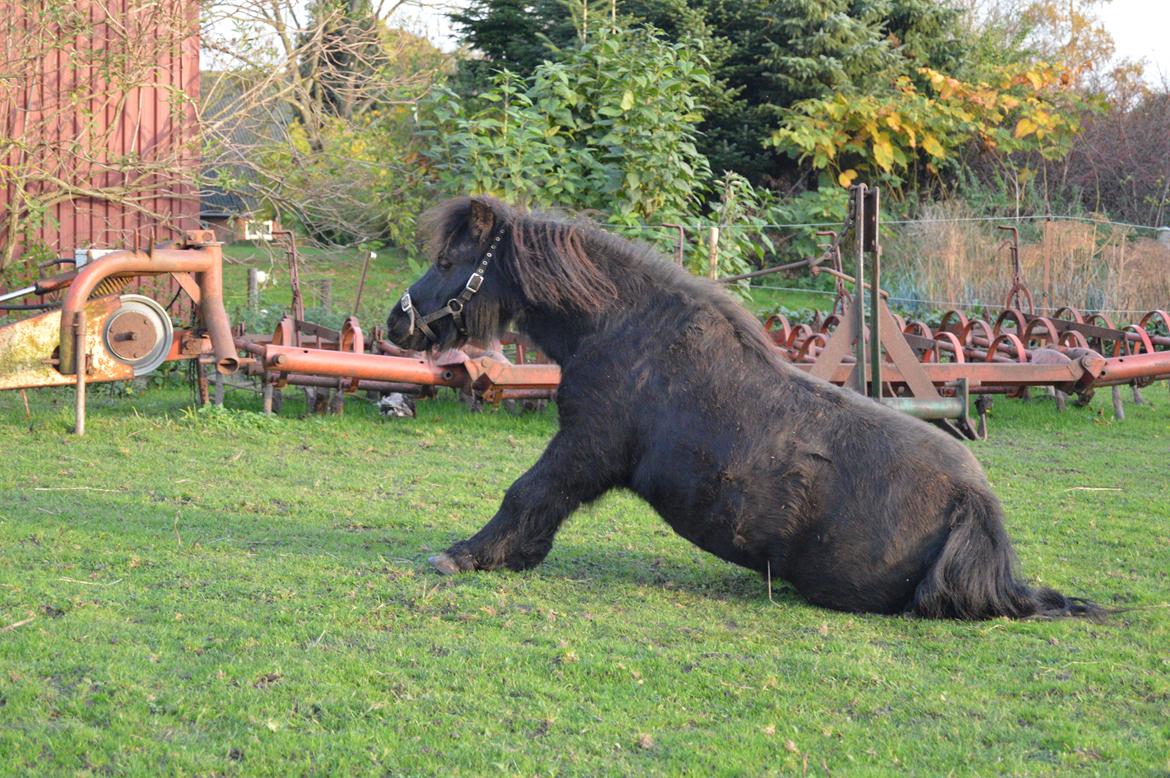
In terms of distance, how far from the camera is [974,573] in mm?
5145

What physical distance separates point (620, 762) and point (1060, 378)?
811 centimetres

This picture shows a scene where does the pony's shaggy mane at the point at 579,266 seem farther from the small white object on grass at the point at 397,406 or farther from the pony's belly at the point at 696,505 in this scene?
the small white object on grass at the point at 397,406

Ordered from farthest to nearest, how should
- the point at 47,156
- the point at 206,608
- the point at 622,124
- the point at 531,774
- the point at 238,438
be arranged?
the point at 622,124 < the point at 47,156 < the point at 238,438 < the point at 206,608 < the point at 531,774

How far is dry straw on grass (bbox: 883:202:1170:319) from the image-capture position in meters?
16.8

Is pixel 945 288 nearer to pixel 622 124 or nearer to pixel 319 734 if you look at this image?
pixel 622 124

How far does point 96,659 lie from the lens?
14.3ft

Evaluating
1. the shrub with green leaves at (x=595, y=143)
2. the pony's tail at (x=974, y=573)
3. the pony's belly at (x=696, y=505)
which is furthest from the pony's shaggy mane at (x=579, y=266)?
the shrub with green leaves at (x=595, y=143)

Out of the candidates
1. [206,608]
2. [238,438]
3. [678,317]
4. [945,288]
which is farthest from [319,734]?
[945,288]

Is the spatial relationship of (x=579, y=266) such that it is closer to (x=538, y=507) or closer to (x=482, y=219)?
(x=482, y=219)

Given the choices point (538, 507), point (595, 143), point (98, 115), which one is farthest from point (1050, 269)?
point (538, 507)

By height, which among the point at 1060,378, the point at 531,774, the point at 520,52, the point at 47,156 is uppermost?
the point at 520,52

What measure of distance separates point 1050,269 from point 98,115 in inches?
492

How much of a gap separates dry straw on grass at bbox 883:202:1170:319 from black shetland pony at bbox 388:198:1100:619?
11.7 metres

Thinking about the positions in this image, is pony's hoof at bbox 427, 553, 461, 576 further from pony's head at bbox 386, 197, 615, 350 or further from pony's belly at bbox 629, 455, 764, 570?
pony's head at bbox 386, 197, 615, 350
